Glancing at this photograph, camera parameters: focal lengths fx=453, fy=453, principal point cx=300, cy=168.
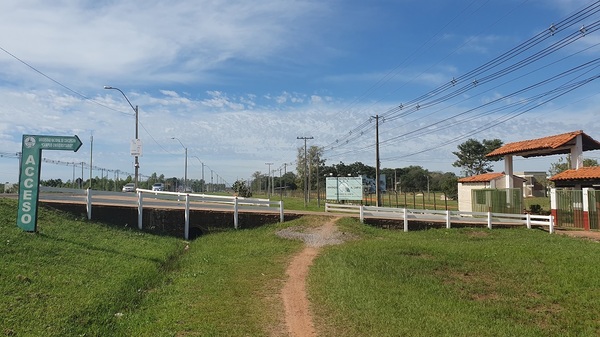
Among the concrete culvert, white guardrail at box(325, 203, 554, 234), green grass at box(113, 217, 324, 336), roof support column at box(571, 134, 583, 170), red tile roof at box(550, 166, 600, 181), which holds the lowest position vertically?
green grass at box(113, 217, 324, 336)

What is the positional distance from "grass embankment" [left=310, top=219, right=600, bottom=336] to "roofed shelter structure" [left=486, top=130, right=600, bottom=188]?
42.8ft

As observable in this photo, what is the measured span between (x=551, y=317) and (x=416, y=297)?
2228 mm

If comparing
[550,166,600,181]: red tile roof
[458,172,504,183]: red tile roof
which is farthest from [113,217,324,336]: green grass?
[458,172,504,183]: red tile roof

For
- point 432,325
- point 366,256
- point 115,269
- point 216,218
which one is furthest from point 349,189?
point 432,325

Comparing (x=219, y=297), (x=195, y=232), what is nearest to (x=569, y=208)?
(x=195, y=232)

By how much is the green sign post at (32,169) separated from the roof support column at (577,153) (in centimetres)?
2570

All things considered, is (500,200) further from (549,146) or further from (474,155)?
(474,155)

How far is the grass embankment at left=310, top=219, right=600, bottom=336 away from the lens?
275 inches

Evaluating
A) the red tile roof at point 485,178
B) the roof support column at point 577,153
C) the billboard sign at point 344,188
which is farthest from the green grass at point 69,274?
the red tile roof at point 485,178

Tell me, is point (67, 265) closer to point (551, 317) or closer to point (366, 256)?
point (366, 256)

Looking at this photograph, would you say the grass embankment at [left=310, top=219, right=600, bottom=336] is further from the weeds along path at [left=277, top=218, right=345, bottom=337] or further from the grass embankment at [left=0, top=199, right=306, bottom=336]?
the grass embankment at [left=0, top=199, right=306, bottom=336]

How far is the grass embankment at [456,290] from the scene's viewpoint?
6995mm

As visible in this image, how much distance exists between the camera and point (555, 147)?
25953 millimetres

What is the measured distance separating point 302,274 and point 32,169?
877 centimetres
